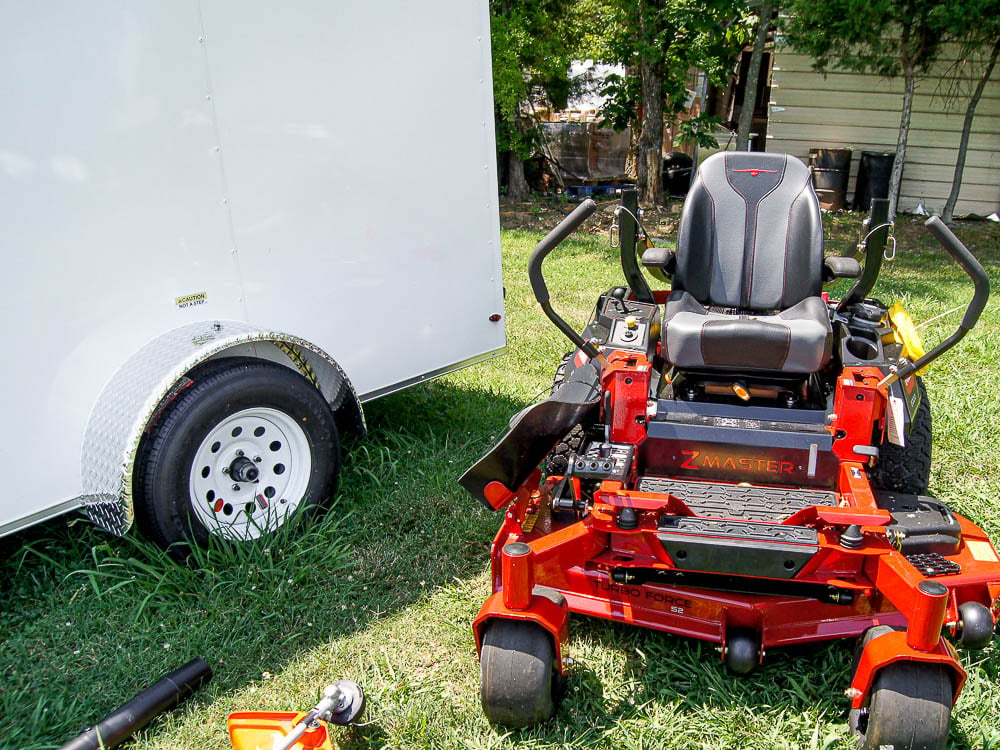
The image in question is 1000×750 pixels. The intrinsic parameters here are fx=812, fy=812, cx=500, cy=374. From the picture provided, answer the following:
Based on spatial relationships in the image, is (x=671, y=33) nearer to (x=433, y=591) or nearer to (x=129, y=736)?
(x=433, y=591)

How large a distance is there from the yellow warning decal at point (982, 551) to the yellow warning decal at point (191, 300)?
314 cm

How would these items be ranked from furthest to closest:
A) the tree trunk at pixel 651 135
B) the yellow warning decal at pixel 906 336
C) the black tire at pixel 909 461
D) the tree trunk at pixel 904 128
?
the tree trunk at pixel 651 135
the tree trunk at pixel 904 128
the black tire at pixel 909 461
the yellow warning decal at pixel 906 336

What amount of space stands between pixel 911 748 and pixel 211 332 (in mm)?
2924

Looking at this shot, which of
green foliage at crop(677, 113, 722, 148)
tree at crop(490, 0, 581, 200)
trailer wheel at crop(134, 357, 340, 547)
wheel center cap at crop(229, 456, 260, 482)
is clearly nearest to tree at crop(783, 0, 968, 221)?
green foliage at crop(677, 113, 722, 148)

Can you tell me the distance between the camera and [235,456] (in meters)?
3.55

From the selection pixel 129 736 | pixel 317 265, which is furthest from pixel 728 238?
Answer: pixel 129 736

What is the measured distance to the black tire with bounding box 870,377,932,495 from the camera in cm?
367

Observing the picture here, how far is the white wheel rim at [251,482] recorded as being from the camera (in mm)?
3441

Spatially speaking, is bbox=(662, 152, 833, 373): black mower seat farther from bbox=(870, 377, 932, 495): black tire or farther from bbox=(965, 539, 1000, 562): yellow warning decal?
bbox=(965, 539, 1000, 562): yellow warning decal

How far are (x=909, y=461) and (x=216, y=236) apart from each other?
3.22 m

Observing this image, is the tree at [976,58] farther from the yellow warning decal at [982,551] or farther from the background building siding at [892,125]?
the yellow warning decal at [982,551]

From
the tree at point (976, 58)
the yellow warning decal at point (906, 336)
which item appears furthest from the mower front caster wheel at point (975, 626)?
the tree at point (976, 58)

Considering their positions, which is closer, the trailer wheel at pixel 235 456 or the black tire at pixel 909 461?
the trailer wheel at pixel 235 456

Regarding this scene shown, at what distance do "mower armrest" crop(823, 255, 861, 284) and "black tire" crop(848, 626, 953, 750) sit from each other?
6.55ft
